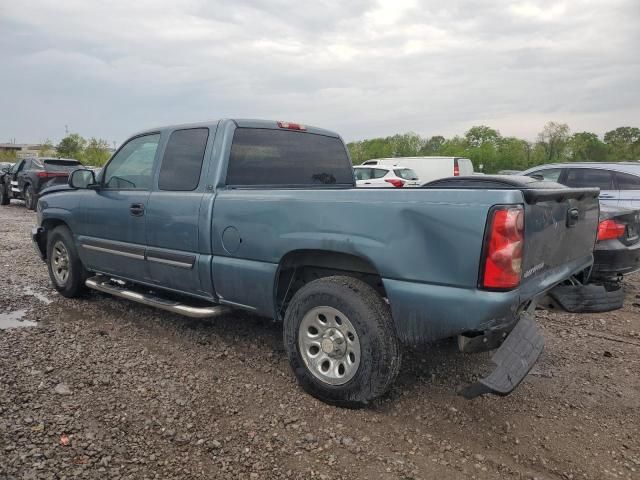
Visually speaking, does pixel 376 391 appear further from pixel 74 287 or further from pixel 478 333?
pixel 74 287

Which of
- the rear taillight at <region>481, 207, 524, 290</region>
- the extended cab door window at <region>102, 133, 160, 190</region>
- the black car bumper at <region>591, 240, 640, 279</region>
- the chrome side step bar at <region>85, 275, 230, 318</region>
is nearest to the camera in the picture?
the rear taillight at <region>481, 207, 524, 290</region>

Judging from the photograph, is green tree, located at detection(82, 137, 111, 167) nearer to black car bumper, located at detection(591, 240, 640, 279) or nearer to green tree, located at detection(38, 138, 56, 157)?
green tree, located at detection(38, 138, 56, 157)

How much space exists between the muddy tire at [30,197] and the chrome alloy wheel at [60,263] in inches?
436

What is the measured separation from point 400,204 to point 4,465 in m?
2.38

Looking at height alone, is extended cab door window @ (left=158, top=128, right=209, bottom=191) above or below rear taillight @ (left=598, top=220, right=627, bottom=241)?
above

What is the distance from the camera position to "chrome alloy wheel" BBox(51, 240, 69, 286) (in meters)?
5.45

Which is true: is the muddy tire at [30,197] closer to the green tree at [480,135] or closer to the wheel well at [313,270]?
the wheel well at [313,270]

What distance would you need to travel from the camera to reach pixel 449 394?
340cm

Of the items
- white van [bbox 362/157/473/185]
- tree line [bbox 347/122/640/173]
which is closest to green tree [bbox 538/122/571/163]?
tree line [bbox 347/122/640/173]

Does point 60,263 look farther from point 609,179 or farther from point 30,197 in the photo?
point 30,197

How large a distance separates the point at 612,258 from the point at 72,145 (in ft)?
214

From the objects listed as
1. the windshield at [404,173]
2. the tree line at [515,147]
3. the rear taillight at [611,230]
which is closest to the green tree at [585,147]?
the tree line at [515,147]

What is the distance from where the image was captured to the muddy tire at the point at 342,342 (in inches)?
115

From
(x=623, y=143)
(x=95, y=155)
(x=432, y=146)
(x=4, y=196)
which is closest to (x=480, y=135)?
(x=432, y=146)
